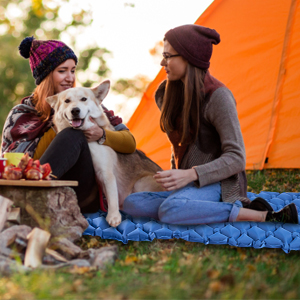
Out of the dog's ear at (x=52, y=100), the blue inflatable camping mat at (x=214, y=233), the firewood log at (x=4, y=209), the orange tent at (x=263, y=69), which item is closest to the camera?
the firewood log at (x=4, y=209)

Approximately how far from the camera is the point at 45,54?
2.80 meters

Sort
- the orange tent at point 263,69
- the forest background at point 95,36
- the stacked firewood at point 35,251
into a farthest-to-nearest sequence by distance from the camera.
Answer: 1. the forest background at point 95,36
2. the orange tent at point 263,69
3. the stacked firewood at point 35,251

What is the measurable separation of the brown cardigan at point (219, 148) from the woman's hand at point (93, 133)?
1.81 ft

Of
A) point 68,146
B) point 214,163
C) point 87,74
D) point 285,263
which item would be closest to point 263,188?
point 214,163

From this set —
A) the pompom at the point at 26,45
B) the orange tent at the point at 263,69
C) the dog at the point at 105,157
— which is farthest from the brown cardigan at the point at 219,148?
the orange tent at the point at 263,69

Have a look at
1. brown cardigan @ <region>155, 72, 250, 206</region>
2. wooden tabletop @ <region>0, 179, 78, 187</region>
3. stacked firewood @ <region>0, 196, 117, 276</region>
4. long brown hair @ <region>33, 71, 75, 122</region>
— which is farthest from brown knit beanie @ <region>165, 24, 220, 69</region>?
stacked firewood @ <region>0, 196, 117, 276</region>

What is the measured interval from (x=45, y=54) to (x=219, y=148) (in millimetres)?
1450

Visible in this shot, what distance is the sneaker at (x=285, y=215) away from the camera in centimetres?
224

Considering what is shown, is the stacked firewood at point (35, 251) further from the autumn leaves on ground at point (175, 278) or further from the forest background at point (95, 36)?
the forest background at point (95, 36)

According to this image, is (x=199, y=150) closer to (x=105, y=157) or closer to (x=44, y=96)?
(x=105, y=157)

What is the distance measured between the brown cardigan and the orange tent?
74.5 inches

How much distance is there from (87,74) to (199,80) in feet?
42.6

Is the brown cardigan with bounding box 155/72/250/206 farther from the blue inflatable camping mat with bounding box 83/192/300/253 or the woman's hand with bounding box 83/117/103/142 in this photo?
the woman's hand with bounding box 83/117/103/142

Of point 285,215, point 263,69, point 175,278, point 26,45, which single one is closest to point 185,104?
point 285,215
